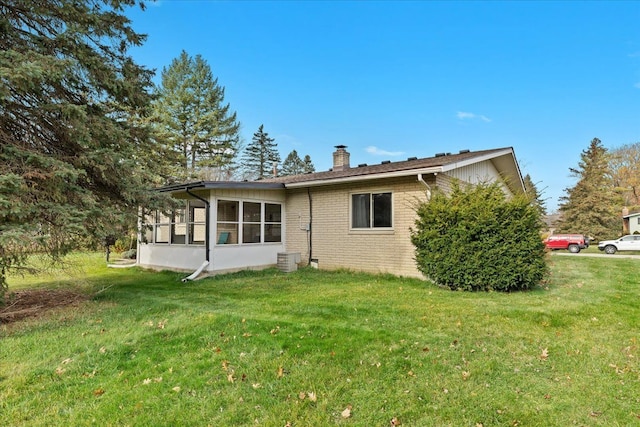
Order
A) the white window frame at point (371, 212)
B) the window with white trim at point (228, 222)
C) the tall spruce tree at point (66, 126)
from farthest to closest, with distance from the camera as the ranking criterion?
the window with white trim at point (228, 222)
the white window frame at point (371, 212)
the tall spruce tree at point (66, 126)

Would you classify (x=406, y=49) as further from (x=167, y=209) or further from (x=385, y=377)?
(x=385, y=377)

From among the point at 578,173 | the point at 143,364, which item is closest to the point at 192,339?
the point at 143,364

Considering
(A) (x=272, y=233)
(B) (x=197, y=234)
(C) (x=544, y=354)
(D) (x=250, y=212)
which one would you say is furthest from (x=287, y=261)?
(C) (x=544, y=354)

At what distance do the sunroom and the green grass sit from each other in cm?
364

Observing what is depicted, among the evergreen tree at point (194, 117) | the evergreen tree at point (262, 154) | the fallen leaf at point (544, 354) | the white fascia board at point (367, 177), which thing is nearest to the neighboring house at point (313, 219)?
the white fascia board at point (367, 177)

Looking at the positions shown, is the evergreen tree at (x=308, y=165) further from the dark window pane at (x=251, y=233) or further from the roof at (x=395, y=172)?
the dark window pane at (x=251, y=233)

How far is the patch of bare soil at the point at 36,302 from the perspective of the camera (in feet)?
18.0

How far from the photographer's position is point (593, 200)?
94.6ft

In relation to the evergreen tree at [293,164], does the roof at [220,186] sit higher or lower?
lower

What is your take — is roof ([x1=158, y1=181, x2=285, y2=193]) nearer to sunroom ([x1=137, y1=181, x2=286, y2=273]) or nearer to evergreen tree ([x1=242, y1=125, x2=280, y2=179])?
sunroom ([x1=137, y1=181, x2=286, y2=273])

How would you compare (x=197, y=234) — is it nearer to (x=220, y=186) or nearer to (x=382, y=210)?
(x=220, y=186)

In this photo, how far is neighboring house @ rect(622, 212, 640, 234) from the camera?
2877 centimetres

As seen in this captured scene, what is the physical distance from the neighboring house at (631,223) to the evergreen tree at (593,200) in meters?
0.67

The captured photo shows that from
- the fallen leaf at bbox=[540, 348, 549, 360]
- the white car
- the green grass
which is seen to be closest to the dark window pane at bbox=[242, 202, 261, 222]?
the green grass
